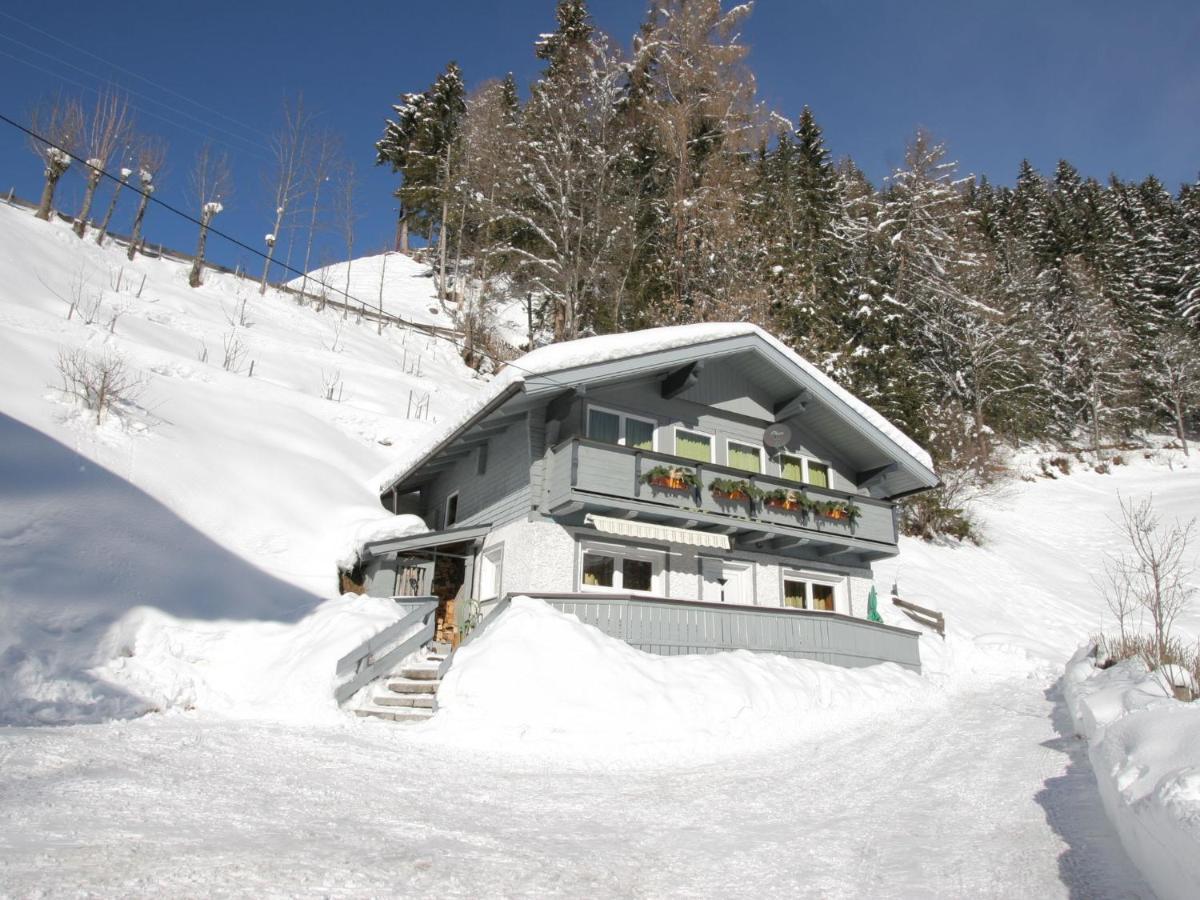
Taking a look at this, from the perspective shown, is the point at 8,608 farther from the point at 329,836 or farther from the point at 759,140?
the point at 759,140

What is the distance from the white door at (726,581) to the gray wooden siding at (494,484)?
4610 mm

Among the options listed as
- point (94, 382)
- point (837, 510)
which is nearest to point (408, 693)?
point (837, 510)

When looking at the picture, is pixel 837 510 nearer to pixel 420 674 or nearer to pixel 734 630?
pixel 734 630

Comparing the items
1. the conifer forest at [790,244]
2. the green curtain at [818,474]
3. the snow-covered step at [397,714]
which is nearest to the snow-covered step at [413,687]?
the snow-covered step at [397,714]

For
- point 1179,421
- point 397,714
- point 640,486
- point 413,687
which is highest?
point 1179,421

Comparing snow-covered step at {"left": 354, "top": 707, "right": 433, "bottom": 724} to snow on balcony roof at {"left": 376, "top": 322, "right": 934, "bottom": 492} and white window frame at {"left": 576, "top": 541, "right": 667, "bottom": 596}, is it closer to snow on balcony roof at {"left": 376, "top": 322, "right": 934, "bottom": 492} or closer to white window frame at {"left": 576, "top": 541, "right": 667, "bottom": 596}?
white window frame at {"left": 576, "top": 541, "right": 667, "bottom": 596}

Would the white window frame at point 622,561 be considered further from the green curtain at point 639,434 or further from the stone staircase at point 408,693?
the stone staircase at point 408,693

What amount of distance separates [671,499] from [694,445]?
270 centimetres

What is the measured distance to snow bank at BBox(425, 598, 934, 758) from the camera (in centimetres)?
1057

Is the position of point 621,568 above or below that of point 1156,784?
above

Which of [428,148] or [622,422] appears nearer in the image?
[622,422]

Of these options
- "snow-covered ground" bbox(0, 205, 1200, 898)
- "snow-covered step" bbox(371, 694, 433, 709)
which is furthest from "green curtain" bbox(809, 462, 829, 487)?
"snow-covered step" bbox(371, 694, 433, 709)

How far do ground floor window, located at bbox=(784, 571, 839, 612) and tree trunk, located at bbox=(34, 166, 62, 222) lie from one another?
120 ft

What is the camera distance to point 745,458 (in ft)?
63.1
